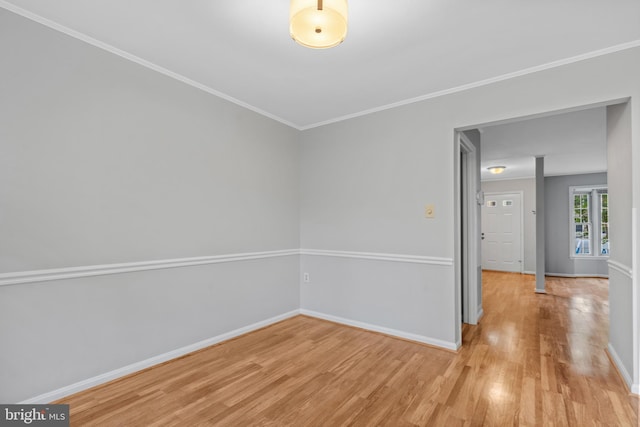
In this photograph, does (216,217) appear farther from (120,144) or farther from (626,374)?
(626,374)

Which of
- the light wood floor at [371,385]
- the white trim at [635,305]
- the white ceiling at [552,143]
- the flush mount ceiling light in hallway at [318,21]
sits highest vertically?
the white ceiling at [552,143]

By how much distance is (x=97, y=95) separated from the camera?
230 cm

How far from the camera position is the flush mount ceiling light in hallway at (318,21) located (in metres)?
1.53

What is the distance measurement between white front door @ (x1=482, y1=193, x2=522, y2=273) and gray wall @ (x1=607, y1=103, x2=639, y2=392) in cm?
553

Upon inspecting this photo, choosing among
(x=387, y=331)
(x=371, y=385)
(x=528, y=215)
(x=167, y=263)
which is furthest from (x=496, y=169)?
(x=167, y=263)

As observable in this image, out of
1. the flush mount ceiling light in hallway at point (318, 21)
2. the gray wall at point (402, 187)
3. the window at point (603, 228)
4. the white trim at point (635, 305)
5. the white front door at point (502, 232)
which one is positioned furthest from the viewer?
the white front door at point (502, 232)

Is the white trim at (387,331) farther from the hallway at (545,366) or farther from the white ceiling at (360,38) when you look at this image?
the white ceiling at (360,38)

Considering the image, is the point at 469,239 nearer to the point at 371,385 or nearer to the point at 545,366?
the point at 545,366

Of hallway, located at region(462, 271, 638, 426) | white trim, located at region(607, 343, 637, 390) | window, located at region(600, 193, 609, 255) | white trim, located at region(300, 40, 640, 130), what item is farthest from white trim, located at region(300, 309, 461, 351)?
window, located at region(600, 193, 609, 255)

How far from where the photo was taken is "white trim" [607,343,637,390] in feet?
7.42

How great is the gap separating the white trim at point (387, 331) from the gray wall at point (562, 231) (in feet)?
20.9

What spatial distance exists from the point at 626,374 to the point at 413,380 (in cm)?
158

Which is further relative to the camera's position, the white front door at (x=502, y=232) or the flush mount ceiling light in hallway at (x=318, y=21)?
the white front door at (x=502, y=232)

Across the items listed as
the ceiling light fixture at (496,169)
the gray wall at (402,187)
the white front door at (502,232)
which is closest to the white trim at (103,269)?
the gray wall at (402,187)
